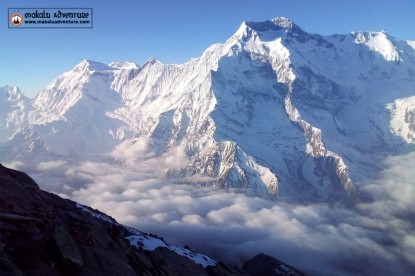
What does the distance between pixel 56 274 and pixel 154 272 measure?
32547mm

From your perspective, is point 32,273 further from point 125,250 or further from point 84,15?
point 84,15

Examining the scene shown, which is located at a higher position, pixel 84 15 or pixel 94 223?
pixel 84 15

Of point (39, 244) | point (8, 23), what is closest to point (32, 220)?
point (39, 244)

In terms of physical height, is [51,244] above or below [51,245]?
above

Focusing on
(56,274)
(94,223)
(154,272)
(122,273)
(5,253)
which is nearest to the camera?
(5,253)

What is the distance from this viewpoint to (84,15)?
3184 inches

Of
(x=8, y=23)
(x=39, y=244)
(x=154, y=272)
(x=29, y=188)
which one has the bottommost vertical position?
(x=154, y=272)

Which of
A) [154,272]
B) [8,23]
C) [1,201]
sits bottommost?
[154,272]

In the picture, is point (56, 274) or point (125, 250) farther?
point (125, 250)

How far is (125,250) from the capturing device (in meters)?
92.6

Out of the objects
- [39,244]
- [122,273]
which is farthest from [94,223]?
[39,244]

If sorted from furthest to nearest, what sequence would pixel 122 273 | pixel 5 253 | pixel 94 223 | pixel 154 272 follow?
pixel 94 223 < pixel 154 272 < pixel 122 273 < pixel 5 253

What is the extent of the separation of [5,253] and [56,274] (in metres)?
8.03

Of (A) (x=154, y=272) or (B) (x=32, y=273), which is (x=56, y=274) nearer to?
(B) (x=32, y=273)
